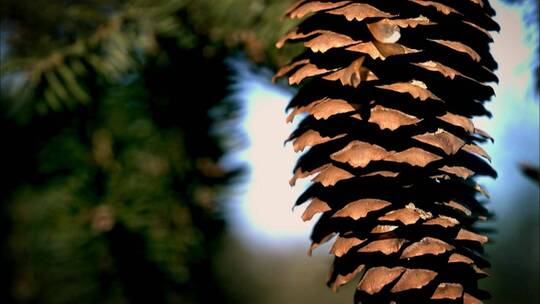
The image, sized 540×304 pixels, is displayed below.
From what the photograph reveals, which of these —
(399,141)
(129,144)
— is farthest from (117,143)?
(399,141)

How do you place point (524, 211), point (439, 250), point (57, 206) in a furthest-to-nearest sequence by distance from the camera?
point (524, 211)
point (57, 206)
point (439, 250)

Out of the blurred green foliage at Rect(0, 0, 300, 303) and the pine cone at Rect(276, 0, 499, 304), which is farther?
the blurred green foliage at Rect(0, 0, 300, 303)

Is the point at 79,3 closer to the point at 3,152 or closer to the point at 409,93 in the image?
the point at 3,152

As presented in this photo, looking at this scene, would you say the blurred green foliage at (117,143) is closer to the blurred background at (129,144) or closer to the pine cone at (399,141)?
the blurred background at (129,144)

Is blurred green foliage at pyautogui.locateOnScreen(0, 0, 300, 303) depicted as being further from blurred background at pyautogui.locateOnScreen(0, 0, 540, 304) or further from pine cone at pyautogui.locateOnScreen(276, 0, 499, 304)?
pine cone at pyautogui.locateOnScreen(276, 0, 499, 304)

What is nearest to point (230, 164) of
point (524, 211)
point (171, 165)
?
point (171, 165)

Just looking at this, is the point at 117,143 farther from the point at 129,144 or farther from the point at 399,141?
the point at 399,141

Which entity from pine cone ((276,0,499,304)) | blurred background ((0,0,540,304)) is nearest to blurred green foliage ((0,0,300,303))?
blurred background ((0,0,540,304))

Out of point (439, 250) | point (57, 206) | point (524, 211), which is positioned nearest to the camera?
point (439, 250)
